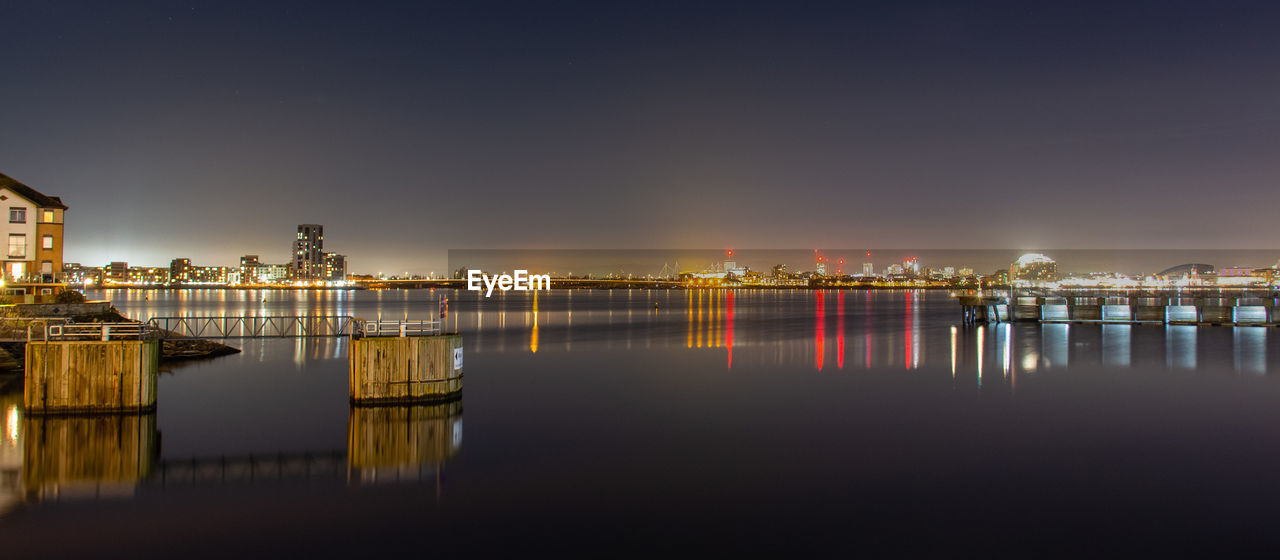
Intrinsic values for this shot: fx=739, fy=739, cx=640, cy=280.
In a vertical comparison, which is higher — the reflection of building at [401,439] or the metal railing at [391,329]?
the metal railing at [391,329]

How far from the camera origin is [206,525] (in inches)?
484

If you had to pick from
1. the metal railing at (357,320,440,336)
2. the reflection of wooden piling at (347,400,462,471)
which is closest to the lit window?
the metal railing at (357,320,440,336)

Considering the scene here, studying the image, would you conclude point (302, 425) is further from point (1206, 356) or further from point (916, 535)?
point (1206, 356)

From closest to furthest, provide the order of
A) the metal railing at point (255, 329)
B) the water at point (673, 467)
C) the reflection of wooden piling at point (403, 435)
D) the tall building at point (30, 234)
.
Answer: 1. the water at point (673, 467)
2. the reflection of wooden piling at point (403, 435)
3. the metal railing at point (255, 329)
4. the tall building at point (30, 234)

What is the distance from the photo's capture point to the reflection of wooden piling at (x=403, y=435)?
16.6 m

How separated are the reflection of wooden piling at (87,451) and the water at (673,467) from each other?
3.3 inches

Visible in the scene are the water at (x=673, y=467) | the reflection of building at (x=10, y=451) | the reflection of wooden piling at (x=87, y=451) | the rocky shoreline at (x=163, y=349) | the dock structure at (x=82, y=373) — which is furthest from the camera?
the rocky shoreline at (x=163, y=349)

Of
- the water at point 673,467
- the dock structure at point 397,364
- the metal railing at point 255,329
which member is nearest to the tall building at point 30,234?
the metal railing at point 255,329

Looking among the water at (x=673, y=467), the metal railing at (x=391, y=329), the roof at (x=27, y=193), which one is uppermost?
the roof at (x=27, y=193)

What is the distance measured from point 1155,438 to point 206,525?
2222 centimetres

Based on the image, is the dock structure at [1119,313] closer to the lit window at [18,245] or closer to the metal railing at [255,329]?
the metal railing at [255,329]

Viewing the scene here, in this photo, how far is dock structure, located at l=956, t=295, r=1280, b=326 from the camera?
53812mm

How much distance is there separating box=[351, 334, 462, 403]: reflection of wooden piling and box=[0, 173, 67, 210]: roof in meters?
28.0

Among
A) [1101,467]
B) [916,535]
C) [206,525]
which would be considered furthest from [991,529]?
[206,525]
